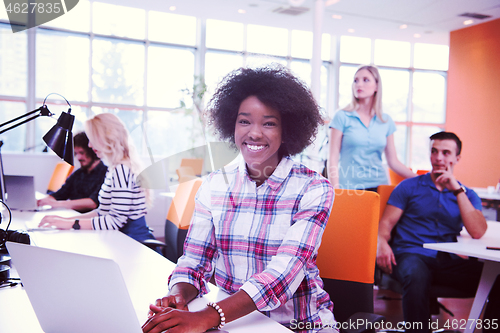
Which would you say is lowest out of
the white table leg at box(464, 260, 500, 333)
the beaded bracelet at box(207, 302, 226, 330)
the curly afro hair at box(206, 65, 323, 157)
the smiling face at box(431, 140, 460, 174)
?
the white table leg at box(464, 260, 500, 333)

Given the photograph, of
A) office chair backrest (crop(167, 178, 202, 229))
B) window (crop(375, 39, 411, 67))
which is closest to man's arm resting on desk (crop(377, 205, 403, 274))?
office chair backrest (crop(167, 178, 202, 229))

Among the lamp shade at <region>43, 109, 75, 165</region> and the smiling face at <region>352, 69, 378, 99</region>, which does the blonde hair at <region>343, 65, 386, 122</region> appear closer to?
the smiling face at <region>352, 69, 378, 99</region>

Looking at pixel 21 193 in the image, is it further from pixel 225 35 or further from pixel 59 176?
pixel 225 35

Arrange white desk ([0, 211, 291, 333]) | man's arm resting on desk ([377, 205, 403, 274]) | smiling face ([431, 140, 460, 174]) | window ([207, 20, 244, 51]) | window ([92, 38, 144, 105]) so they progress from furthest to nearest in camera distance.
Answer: window ([207, 20, 244, 51]) < window ([92, 38, 144, 105]) < smiling face ([431, 140, 460, 174]) < man's arm resting on desk ([377, 205, 403, 274]) < white desk ([0, 211, 291, 333])

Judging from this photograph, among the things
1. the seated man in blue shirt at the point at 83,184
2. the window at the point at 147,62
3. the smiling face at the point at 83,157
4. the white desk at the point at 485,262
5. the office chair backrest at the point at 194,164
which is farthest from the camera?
the window at the point at 147,62

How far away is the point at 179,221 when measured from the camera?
84.2 inches

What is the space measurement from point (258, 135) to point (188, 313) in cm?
61

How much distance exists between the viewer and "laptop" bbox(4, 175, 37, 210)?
2.55m

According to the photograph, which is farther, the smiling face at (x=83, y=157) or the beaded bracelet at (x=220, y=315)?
the smiling face at (x=83, y=157)

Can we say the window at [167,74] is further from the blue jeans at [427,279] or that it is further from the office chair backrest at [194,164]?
the blue jeans at [427,279]

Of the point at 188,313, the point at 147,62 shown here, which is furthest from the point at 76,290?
the point at 147,62

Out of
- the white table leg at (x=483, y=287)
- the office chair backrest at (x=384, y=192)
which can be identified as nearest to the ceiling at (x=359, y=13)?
the office chair backrest at (x=384, y=192)

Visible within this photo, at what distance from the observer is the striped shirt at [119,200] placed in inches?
85.2

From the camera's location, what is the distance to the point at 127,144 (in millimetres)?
2434
